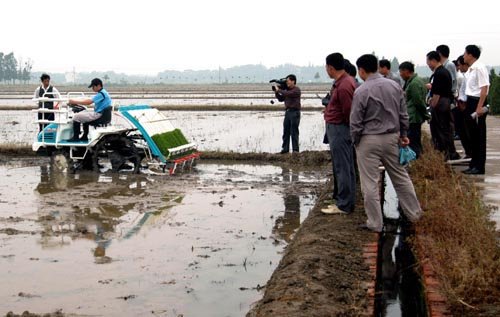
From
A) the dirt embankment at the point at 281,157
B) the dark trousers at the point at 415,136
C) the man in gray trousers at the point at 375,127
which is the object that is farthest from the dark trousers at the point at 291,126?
the man in gray trousers at the point at 375,127

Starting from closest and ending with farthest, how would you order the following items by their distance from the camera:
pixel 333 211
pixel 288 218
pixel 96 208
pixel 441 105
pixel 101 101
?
pixel 333 211 → pixel 288 218 → pixel 96 208 → pixel 441 105 → pixel 101 101

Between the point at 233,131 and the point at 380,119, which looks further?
the point at 233,131

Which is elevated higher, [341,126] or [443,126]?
[341,126]

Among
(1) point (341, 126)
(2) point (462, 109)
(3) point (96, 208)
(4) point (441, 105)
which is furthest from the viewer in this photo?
(2) point (462, 109)

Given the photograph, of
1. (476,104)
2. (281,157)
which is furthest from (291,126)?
(476,104)

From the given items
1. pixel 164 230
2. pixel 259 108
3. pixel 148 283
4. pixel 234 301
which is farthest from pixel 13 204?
pixel 259 108

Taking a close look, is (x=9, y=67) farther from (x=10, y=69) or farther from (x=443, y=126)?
(x=443, y=126)

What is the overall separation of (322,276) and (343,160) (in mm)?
2262

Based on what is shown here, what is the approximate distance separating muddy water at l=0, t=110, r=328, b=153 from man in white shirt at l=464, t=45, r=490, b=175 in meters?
6.21

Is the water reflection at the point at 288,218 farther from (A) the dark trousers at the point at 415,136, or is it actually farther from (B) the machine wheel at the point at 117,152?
(B) the machine wheel at the point at 117,152

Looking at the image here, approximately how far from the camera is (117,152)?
11812mm

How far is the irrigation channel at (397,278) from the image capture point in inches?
195

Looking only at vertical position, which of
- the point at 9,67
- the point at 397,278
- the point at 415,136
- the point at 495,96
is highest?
the point at 9,67

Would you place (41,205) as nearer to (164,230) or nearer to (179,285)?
→ (164,230)
